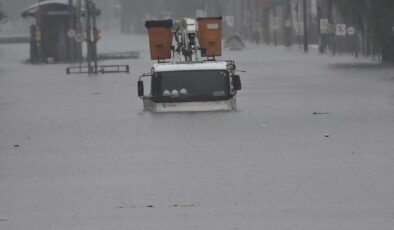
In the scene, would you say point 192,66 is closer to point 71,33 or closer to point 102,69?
point 102,69

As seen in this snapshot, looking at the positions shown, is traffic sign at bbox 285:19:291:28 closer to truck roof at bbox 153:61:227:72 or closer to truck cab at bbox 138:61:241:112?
truck roof at bbox 153:61:227:72

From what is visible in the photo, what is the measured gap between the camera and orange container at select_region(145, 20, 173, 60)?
38438mm

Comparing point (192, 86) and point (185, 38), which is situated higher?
point (185, 38)

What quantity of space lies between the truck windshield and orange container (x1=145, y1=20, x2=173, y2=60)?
3993 millimetres

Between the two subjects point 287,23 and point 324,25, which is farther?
point 287,23

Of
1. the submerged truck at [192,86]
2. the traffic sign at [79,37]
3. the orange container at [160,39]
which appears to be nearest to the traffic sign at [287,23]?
the traffic sign at [79,37]

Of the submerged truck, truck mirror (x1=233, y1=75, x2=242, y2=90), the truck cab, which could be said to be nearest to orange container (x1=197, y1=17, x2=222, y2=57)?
the submerged truck

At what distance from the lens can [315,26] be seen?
381 ft

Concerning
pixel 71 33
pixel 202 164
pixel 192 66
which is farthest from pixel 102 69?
pixel 202 164

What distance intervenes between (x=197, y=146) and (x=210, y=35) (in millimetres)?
14670

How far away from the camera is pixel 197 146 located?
992 inches

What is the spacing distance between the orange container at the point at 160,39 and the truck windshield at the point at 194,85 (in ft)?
13.1

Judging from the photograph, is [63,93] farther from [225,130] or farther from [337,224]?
[337,224]

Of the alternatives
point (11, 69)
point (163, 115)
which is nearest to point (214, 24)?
point (163, 115)
